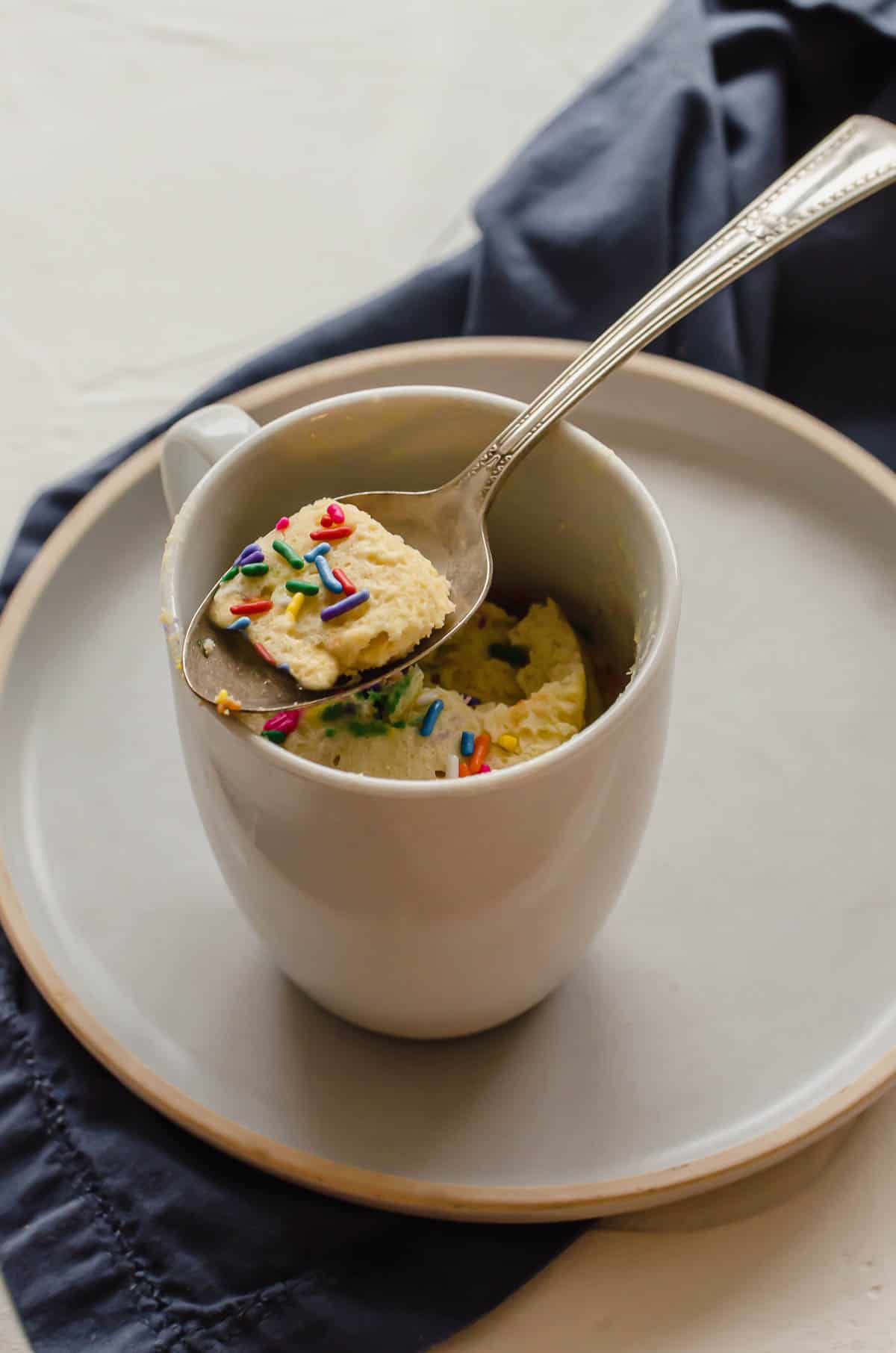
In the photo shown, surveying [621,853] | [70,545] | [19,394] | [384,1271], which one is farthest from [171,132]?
[384,1271]

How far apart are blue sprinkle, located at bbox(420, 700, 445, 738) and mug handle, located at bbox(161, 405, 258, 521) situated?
24 cm

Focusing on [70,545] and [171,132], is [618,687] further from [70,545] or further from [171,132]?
[171,132]

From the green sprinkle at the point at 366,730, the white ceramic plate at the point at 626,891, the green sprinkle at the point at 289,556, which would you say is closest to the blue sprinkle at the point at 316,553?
the green sprinkle at the point at 289,556

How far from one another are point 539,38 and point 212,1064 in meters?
1.63

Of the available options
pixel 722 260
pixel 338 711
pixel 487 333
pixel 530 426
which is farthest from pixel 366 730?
pixel 487 333

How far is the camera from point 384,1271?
3.12 feet

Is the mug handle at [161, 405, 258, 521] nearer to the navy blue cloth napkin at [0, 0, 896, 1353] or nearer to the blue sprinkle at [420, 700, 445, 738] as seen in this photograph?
the blue sprinkle at [420, 700, 445, 738]

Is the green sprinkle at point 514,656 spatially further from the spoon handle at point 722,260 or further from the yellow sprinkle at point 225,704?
the yellow sprinkle at point 225,704

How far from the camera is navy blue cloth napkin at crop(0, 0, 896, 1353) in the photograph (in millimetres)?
945

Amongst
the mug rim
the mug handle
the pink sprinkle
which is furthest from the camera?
the mug handle

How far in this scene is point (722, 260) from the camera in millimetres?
1082

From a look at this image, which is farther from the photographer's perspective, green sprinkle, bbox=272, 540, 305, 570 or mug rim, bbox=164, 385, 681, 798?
green sprinkle, bbox=272, 540, 305, 570

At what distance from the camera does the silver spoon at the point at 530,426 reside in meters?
0.87

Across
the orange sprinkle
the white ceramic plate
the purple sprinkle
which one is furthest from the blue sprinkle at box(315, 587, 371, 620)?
the white ceramic plate
